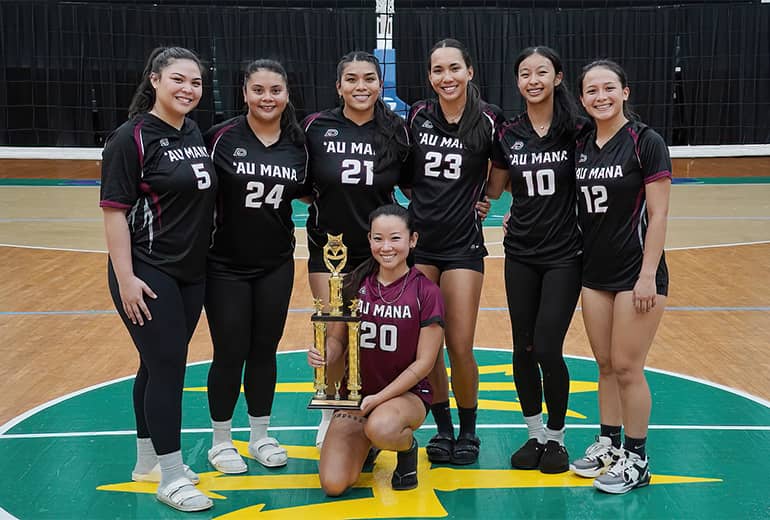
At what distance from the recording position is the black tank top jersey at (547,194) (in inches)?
152

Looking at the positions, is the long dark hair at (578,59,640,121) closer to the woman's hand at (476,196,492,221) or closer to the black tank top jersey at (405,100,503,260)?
the black tank top jersey at (405,100,503,260)

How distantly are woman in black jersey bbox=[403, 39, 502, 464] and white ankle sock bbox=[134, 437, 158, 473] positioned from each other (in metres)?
1.19

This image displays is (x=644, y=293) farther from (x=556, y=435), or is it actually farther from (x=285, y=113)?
(x=285, y=113)

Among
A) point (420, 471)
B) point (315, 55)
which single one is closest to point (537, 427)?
point (420, 471)

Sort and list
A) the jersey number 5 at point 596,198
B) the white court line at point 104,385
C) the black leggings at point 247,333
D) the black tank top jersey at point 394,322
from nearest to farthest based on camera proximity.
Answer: the jersey number 5 at point 596,198 < the black tank top jersey at point 394,322 < the black leggings at point 247,333 < the white court line at point 104,385

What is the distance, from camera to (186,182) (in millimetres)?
3527

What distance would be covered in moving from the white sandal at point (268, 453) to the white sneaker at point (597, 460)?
1245 millimetres

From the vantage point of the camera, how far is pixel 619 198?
366cm

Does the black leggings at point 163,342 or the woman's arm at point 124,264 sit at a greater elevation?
the woman's arm at point 124,264

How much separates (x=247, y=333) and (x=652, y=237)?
5.62 feet

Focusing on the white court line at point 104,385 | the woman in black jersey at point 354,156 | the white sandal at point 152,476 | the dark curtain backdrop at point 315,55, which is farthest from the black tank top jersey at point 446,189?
the dark curtain backdrop at point 315,55

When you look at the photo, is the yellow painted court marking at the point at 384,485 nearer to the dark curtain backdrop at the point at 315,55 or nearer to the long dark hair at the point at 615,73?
the long dark hair at the point at 615,73

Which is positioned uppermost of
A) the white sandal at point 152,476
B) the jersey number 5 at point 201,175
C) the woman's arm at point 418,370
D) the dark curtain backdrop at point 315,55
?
the dark curtain backdrop at point 315,55

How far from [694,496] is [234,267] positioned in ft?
6.84
